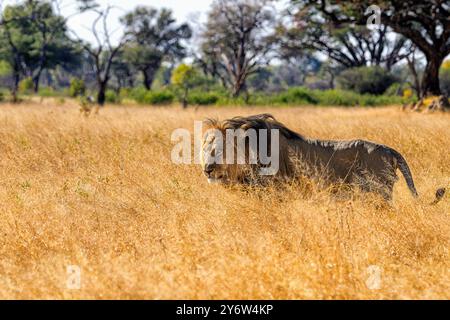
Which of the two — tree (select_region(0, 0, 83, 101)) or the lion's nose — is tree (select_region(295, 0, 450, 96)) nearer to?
the lion's nose

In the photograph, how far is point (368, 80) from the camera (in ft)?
130

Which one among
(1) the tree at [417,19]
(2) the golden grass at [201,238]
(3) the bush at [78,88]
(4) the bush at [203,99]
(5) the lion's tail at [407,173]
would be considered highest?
(1) the tree at [417,19]

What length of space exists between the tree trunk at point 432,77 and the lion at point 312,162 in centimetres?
1850

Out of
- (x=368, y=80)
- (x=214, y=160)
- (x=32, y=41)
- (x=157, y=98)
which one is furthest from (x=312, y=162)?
(x=32, y=41)

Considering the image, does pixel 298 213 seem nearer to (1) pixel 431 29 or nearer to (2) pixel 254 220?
(2) pixel 254 220

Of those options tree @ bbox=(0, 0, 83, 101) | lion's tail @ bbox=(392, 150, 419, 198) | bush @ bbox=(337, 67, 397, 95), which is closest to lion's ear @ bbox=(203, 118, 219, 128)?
lion's tail @ bbox=(392, 150, 419, 198)

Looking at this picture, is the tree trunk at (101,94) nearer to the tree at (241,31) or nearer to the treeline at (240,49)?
the treeline at (240,49)

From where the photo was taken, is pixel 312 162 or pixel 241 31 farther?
pixel 241 31

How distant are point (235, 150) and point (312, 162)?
0.81m

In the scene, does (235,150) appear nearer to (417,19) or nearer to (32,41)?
(417,19)

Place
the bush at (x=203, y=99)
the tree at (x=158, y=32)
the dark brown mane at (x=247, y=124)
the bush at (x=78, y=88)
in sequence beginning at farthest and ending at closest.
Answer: the tree at (x=158, y=32) → the bush at (x=78, y=88) → the bush at (x=203, y=99) → the dark brown mane at (x=247, y=124)

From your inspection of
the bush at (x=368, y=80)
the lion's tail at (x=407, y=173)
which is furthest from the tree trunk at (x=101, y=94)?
the lion's tail at (x=407, y=173)

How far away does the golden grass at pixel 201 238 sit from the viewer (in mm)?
3543
